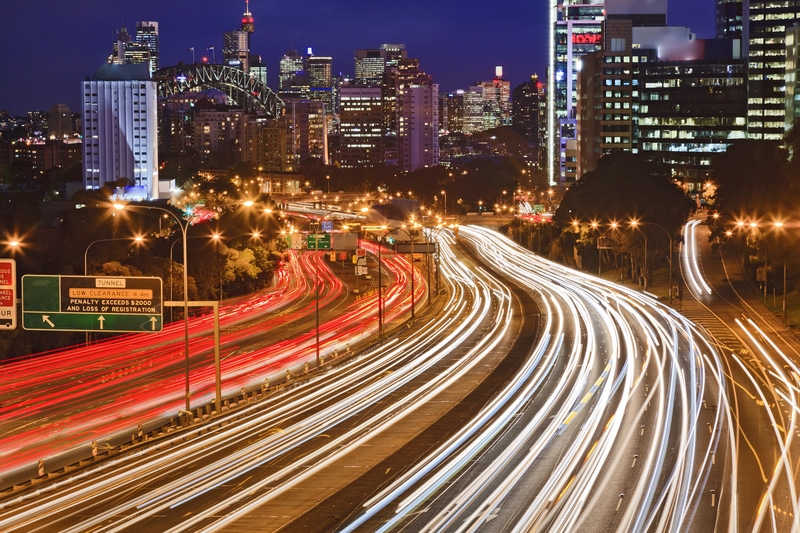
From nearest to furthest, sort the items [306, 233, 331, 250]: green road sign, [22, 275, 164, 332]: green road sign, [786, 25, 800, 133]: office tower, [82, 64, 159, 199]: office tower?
[22, 275, 164, 332]: green road sign, [306, 233, 331, 250]: green road sign, [786, 25, 800, 133]: office tower, [82, 64, 159, 199]: office tower

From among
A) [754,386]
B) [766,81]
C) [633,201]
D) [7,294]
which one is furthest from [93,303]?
[766,81]

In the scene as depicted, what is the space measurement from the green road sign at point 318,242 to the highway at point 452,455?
17976 mm

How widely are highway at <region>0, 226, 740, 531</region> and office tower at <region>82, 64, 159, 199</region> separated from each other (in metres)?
140

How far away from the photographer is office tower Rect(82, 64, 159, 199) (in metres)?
185

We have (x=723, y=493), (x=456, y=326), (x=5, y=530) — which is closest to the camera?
(x=5, y=530)

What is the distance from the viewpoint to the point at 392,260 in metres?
110

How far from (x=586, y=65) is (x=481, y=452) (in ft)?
492

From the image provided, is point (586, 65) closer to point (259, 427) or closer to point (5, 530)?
point (259, 427)

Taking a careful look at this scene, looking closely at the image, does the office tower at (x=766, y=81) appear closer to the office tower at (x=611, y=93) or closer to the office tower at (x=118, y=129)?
the office tower at (x=611, y=93)

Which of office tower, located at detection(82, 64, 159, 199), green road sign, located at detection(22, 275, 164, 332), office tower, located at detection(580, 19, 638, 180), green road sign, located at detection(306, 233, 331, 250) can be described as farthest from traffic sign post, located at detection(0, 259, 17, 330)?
office tower, located at detection(82, 64, 159, 199)

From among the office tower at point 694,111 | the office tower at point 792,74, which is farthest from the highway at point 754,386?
the office tower at point 694,111

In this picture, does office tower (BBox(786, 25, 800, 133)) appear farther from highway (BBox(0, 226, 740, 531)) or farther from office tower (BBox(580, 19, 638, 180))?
highway (BBox(0, 226, 740, 531))

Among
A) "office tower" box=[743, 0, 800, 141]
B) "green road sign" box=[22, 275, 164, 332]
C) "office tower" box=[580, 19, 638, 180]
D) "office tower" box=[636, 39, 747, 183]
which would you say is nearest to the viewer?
"green road sign" box=[22, 275, 164, 332]

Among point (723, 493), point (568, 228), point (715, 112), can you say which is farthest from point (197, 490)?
point (715, 112)
